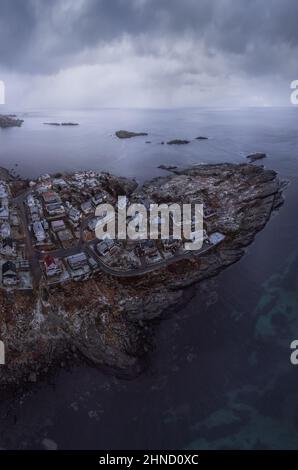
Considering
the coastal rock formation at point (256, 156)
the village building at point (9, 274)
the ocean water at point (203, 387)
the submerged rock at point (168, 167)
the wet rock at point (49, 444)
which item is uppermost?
the coastal rock formation at point (256, 156)

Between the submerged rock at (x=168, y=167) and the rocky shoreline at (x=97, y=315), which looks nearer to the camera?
the rocky shoreline at (x=97, y=315)

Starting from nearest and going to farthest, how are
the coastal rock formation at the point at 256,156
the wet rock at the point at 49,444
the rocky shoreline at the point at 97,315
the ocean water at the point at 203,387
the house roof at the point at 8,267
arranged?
1. the wet rock at the point at 49,444
2. the ocean water at the point at 203,387
3. the rocky shoreline at the point at 97,315
4. the house roof at the point at 8,267
5. the coastal rock formation at the point at 256,156

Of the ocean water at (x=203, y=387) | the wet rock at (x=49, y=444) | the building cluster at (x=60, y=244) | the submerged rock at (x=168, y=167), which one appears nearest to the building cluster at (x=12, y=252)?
the building cluster at (x=60, y=244)

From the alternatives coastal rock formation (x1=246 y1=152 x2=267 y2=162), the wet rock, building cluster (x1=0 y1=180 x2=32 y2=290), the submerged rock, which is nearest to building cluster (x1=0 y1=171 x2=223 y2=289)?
building cluster (x1=0 y1=180 x2=32 y2=290)

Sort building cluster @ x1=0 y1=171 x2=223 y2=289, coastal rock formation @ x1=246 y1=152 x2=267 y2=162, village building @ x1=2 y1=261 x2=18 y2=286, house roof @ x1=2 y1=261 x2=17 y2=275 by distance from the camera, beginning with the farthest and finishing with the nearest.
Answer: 1. coastal rock formation @ x1=246 y1=152 x2=267 y2=162
2. building cluster @ x1=0 y1=171 x2=223 y2=289
3. house roof @ x1=2 y1=261 x2=17 y2=275
4. village building @ x1=2 y1=261 x2=18 y2=286

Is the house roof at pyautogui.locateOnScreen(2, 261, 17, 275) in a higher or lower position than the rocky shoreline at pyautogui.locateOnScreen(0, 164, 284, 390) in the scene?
higher

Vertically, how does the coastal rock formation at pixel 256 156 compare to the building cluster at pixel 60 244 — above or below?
above

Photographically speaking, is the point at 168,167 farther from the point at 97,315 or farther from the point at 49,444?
the point at 49,444

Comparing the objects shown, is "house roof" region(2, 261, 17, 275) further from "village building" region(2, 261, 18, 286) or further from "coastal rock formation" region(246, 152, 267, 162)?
"coastal rock formation" region(246, 152, 267, 162)

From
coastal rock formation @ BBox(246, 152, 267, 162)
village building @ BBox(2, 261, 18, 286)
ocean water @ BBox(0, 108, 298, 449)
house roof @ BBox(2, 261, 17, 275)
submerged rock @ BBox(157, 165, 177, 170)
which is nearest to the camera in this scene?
ocean water @ BBox(0, 108, 298, 449)

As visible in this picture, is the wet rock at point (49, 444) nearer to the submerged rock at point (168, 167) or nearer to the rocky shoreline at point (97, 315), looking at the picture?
the rocky shoreline at point (97, 315)

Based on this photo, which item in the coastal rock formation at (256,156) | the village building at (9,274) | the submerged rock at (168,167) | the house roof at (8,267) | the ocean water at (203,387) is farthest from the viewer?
the coastal rock formation at (256,156)

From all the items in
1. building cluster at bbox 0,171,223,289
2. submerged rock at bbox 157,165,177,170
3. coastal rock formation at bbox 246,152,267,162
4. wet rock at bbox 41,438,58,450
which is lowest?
wet rock at bbox 41,438,58,450
